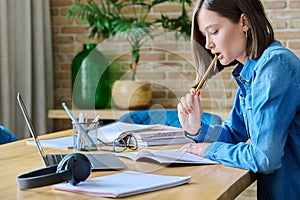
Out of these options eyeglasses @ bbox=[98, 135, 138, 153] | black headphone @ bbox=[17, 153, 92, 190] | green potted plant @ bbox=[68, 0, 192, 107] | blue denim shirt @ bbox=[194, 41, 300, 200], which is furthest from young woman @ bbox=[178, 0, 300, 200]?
green potted plant @ bbox=[68, 0, 192, 107]

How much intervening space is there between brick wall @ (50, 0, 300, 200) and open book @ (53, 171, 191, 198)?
24 centimetres

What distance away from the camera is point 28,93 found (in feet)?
12.7

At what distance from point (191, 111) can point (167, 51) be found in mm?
268

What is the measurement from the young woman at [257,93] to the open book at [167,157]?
3cm

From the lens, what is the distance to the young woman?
1.48 m

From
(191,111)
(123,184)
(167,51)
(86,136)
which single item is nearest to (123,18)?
(86,136)

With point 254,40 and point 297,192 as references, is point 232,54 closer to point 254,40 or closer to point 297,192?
point 254,40

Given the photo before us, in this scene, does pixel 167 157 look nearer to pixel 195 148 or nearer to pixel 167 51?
pixel 195 148

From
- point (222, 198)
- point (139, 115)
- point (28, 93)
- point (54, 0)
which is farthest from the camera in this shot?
point (54, 0)

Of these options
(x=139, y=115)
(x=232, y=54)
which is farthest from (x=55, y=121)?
(x=232, y=54)

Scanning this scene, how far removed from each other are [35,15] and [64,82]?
0.52m

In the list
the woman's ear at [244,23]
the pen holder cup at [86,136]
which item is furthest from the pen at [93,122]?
the woman's ear at [244,23]

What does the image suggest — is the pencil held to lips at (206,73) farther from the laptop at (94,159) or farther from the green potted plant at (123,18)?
the green potted plant at (123,18)

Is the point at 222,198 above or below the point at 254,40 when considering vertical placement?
below
